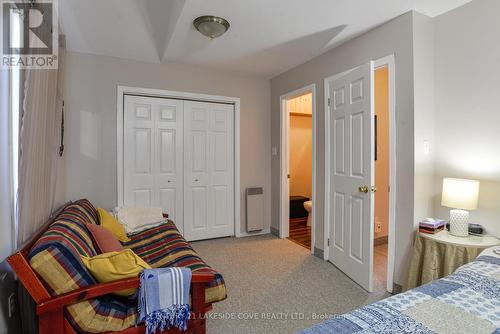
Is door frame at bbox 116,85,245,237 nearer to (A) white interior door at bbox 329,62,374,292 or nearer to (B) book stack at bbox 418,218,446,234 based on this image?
(A) white interior door at bbox 329,62,374,292

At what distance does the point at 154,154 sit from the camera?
3396 millimetres

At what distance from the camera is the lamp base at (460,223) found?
1.96 meters

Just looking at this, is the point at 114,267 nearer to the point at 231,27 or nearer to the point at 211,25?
the point at 211,25

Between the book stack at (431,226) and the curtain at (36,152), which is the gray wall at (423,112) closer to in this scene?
the book stack at (431,226)

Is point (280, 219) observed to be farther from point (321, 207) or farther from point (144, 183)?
point (144, 183)

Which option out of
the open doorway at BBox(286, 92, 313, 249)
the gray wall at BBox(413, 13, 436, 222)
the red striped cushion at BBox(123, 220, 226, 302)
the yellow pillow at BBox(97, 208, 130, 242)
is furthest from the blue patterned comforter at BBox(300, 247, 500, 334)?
the open doorway at BBox(286, 92, 313, 249)

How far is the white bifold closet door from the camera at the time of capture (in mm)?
3309

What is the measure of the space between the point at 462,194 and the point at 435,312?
134 centimetres

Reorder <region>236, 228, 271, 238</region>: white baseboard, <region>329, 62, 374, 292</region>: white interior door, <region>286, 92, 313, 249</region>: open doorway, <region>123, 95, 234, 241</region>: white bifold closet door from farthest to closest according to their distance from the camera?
1. <region>286, 92, 313, 249</region>: open doorway
2. <region>236, 228, 271, 238</region>: white baseboard
3. <region>123, 95, 234, 241</region>: white bifold closet door
4. <region>329, 62, 374, 292</region>: white interior door

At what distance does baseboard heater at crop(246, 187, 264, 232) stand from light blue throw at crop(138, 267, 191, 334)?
98.1 inches

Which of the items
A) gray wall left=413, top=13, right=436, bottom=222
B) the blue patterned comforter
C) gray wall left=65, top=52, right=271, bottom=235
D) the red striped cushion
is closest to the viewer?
the blue patterned comforter

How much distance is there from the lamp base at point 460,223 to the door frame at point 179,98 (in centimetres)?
257

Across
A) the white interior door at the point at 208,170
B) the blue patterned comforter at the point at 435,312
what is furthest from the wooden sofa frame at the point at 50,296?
the white interior door at the point at 208,170

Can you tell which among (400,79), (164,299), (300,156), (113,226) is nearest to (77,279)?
(164,299)
